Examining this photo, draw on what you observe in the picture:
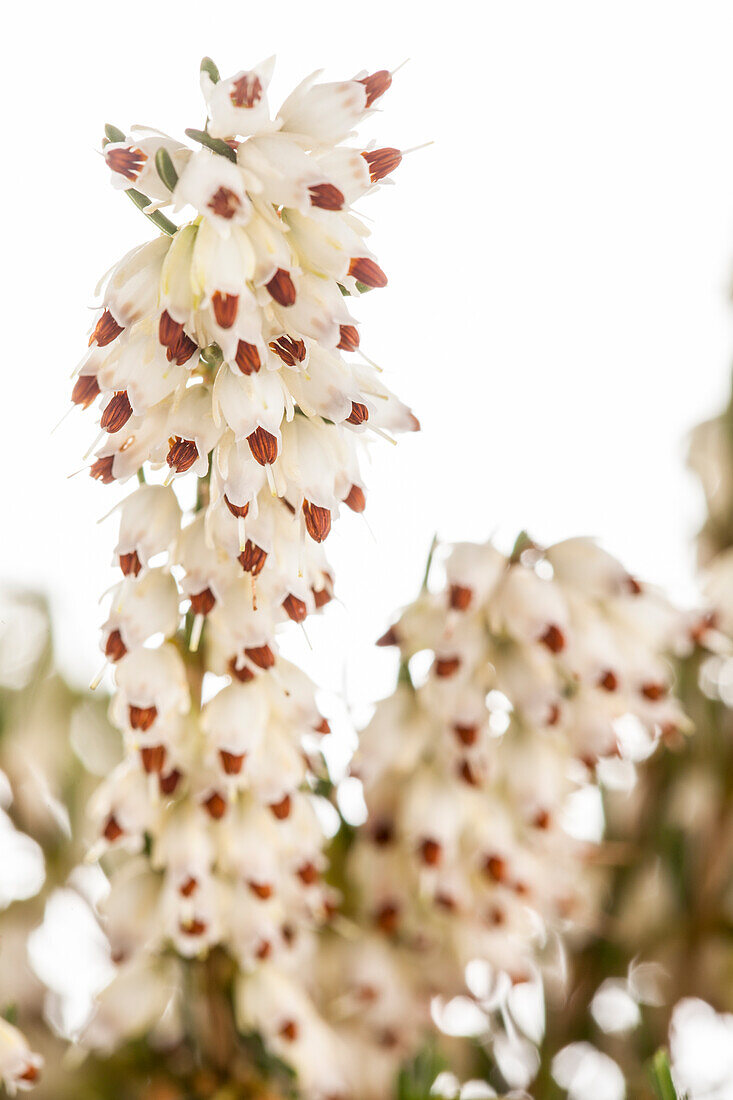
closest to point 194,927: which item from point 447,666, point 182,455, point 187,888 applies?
point 187,888

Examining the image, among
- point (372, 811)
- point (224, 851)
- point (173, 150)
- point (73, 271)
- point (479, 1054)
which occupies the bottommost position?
point (479, 1054)

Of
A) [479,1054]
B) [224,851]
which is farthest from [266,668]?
[479,1054]

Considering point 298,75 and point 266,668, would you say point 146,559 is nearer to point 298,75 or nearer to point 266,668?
point 266,668

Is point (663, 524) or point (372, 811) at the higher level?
point (372, 811)

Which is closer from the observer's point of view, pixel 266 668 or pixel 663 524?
pixel 266 668

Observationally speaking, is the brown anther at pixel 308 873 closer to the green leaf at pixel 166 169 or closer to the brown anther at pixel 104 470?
the brown anther at pixel 104 470

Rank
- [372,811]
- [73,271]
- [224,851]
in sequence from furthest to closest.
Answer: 1. [73,271]
2. [372,811]
3. [224,851]

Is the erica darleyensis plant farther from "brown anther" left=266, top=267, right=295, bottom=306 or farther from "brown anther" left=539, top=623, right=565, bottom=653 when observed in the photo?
"brown anther" left=539, top=623, right=565, bottom=653

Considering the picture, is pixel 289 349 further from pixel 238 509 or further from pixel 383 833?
pixel 383 833

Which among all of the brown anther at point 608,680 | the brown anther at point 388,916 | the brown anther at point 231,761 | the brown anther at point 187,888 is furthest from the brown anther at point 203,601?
the brown anther at point 388,916
